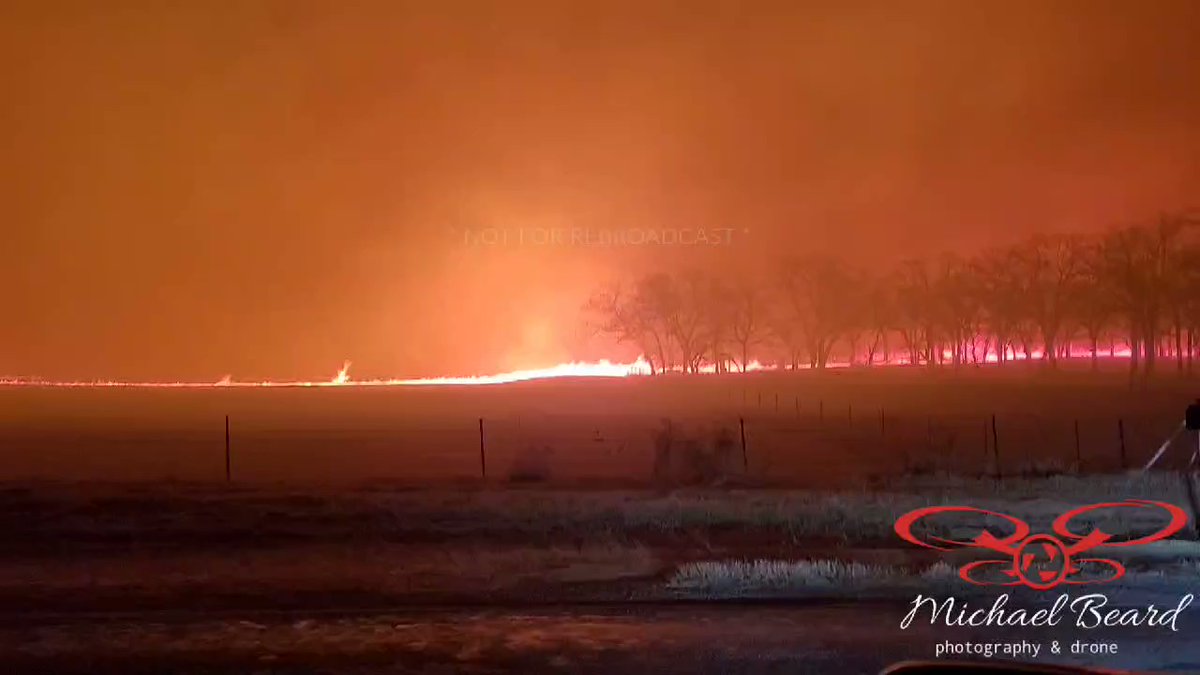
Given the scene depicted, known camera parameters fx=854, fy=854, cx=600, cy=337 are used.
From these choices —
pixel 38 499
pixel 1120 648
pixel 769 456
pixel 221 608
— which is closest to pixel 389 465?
pixel 38 499

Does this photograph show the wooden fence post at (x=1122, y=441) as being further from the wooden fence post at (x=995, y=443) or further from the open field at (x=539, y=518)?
the wooden fence post at (x=995, y=443)

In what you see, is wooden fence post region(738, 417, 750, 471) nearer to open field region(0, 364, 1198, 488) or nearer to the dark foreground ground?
open field region(0, 364, 1198, 488)

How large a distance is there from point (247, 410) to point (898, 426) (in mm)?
12919

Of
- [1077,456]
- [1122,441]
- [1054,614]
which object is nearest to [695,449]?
[1077,456]

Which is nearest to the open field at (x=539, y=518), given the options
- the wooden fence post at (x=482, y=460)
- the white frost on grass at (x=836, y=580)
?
the white frost on grass at (x=836, y=580)

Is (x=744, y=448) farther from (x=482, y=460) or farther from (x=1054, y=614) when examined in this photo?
(x=1054, y=614)

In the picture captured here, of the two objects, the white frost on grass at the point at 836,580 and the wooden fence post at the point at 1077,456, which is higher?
the wooden fence post at the point at 1077,456

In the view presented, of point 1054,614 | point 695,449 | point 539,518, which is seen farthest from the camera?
point 695,449

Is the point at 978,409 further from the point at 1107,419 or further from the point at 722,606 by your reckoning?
the point at 722,606

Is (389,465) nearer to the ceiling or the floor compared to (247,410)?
nearer to the floor

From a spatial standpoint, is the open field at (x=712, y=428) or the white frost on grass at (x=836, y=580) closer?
the white frost on grass at (x=836, y=580)

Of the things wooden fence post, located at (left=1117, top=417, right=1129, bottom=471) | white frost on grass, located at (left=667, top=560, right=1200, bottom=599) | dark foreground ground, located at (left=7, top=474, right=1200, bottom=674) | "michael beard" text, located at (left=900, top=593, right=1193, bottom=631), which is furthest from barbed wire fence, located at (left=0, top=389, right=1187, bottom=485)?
"michael beard" text, located at (left=900, top=593, right=1193, bottom=631)

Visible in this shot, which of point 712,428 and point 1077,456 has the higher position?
point 712,428

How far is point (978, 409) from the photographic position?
52.3 ft
